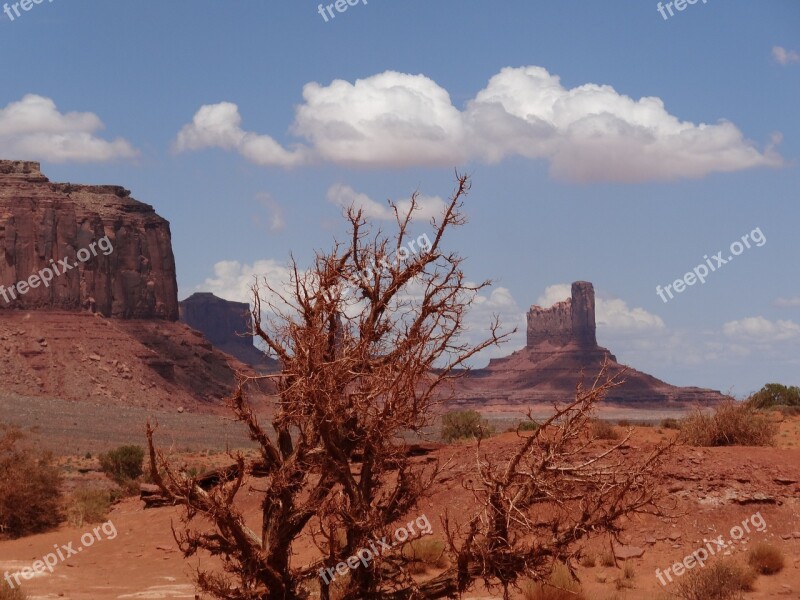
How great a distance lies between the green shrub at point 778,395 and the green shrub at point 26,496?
2366 centimetres

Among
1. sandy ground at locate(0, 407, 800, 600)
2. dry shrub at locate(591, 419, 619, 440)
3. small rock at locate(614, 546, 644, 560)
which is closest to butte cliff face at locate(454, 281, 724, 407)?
dry shrub at locate(591, 419, 619, 440)

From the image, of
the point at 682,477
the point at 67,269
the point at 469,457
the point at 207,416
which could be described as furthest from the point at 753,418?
the point at 67,269

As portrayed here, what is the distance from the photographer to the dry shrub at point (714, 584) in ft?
45.7

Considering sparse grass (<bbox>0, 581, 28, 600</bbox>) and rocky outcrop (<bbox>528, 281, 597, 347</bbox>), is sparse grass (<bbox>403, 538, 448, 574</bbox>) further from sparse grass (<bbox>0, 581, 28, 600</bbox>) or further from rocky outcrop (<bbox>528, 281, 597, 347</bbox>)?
rocky outcrop (<bbox>528, 281, 597, 347</bbox>)

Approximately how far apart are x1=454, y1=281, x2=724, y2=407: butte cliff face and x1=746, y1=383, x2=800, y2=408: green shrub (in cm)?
10810

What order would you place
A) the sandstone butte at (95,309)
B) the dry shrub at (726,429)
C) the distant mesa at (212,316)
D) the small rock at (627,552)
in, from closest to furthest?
the small rock at (627,552), the dry shrub at (726,429), the sandstone butte at (95,309), the distant mesa at (212,316)

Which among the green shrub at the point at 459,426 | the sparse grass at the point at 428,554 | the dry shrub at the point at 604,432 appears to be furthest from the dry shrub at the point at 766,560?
the green shrub at the point at 459,426

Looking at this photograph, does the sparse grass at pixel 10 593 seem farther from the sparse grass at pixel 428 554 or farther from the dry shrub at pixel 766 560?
the dry shrub at pixel 766 560

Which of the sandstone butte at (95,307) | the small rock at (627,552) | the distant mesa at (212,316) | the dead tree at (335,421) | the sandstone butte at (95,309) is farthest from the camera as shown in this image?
the distant mesa at (212,316)

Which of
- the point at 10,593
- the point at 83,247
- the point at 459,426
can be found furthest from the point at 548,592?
the point at 83,247

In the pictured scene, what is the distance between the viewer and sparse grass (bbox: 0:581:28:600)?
47.2 ft

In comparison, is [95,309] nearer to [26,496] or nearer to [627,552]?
[26,496]

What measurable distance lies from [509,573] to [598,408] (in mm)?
1844

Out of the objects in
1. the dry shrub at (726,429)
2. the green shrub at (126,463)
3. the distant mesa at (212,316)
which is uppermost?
the distant mesa at (212,316)
